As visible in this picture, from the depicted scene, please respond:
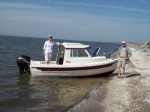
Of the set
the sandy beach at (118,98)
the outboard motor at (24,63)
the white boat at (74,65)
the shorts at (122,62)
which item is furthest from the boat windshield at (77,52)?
the outboard motor at (24,63)

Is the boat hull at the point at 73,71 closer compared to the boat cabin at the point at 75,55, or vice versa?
the boat hull at the point at 73,71

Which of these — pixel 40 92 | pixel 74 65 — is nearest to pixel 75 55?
pixel 74 65

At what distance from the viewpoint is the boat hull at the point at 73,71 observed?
1684cm

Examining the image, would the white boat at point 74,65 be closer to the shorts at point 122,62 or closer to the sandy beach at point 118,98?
the shorts at point 122,62

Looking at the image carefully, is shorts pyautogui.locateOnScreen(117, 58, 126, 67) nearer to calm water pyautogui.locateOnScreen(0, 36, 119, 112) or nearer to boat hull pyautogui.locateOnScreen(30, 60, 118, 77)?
boat hull pyautogui.locateOnScreen(30, 60, 118, 77)

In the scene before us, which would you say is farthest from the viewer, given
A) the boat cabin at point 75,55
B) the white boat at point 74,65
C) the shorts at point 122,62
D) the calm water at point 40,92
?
the boat cabin at point 75,55

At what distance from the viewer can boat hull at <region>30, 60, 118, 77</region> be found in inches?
663

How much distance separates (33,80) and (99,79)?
420cm

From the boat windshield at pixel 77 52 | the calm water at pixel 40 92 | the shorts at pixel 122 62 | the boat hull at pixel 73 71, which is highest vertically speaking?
the boat windshield at pixel 77 52

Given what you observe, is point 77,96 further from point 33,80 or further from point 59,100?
point 33,80

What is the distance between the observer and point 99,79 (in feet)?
56.6

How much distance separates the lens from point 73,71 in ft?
56.0

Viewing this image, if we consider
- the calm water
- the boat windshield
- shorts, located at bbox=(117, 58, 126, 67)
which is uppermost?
the boat windshield

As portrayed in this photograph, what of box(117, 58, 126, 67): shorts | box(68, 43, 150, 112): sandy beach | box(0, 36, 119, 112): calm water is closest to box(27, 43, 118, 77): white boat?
box(0, 36, 119, 112): calm water
